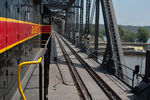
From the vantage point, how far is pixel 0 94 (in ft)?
11.5

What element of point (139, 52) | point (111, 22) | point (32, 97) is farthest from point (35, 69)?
point (139, 52)

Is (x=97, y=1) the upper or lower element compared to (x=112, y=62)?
upper

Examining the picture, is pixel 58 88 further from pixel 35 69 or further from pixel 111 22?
pixel 111 22

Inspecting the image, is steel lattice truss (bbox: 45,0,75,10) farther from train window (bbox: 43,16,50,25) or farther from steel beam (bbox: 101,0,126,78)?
steel beam (bbox: 101,0,126,78)

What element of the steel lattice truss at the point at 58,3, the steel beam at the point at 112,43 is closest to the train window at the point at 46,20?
the steel beam at the point at 112,43

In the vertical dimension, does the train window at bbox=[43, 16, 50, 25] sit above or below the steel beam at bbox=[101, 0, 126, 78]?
above

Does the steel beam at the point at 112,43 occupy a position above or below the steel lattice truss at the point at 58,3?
below

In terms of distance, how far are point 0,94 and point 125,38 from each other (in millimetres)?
124076

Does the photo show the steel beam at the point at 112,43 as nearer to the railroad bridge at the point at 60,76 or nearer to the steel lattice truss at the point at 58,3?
the railroad bridge at the point at 60,76

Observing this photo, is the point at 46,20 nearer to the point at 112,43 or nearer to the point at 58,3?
the point at 112,43

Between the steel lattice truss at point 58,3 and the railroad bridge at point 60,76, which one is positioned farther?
the steel lattice truss at point 58,3

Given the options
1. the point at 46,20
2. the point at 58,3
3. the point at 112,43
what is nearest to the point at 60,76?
the point at 112,43

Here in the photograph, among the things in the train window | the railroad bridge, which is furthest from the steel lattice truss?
the railroad bridge

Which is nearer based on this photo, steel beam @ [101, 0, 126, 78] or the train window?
steel beam @ [101, 0, 126, 78]
